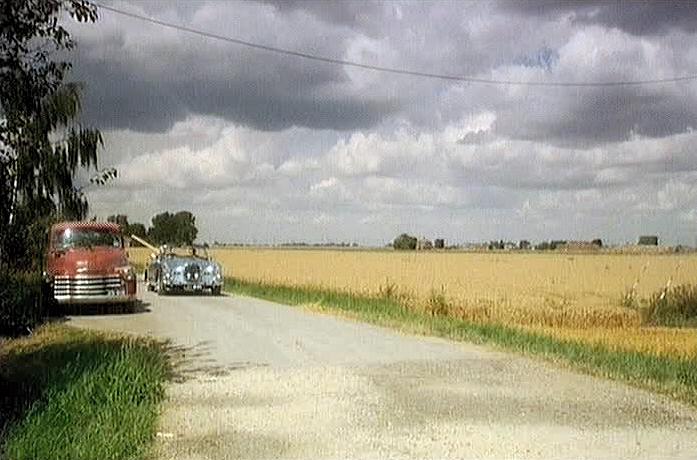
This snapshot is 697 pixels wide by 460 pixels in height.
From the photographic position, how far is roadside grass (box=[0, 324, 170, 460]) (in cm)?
712

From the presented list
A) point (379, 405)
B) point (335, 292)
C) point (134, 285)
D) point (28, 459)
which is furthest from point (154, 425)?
point (335, 292)

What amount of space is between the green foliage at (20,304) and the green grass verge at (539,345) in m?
7.06

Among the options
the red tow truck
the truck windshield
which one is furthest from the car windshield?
the red tow truck

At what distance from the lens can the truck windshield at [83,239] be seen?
21.0m

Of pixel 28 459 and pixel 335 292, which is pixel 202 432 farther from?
pixel 335 292

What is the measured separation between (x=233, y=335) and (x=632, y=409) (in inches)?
329

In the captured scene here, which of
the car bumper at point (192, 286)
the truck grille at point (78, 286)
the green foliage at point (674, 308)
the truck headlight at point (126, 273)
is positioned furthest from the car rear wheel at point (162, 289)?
the green foliage at point (674, 308)

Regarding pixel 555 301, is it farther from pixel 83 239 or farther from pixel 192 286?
pixel 83 239

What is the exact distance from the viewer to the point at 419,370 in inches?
462

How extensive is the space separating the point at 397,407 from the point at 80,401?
3.40 metres

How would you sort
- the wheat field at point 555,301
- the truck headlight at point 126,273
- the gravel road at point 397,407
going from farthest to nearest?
the truck headlight at point 126,273, the wheat field at point 555,301, the gravel road at point 397,407

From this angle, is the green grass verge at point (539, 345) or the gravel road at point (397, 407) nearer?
the gravel road at point (397, 407)

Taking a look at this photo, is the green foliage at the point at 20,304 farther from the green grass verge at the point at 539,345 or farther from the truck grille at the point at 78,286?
the green grass verge at the point at 539,345

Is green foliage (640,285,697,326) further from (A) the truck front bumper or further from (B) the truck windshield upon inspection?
(B) the truck windshield
